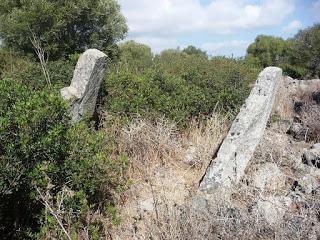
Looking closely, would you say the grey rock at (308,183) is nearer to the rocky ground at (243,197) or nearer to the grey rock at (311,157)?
the rocky ground at (243,197)

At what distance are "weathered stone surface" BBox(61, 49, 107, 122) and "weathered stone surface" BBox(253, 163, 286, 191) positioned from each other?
2949 mm

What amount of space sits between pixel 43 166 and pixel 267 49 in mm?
37032

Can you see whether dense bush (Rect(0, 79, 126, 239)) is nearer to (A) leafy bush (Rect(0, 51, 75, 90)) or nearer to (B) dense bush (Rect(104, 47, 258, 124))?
(B) dense bush (Rect(104, 47, 258, 124))

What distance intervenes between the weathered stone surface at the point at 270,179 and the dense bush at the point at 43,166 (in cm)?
187

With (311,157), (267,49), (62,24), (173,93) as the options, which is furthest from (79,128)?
(267,49)

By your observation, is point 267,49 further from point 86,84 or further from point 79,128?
point 79,128

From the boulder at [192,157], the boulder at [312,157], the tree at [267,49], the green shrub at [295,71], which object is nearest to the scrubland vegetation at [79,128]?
the boulder at [192,157]

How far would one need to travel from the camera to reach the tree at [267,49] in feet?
123

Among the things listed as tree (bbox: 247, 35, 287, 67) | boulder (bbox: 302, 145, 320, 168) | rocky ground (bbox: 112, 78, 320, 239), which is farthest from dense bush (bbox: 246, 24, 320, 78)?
boulder (bbox: 302, 145, 320, 168)

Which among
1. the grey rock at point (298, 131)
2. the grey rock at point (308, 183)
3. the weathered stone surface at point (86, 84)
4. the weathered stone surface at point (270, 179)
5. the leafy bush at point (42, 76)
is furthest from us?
the leafy bush at point (42, 76)

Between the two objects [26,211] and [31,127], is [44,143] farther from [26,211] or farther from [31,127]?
[26,211]

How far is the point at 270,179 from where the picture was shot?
554 cm

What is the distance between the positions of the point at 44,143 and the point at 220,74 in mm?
6723

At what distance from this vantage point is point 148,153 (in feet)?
22.0
